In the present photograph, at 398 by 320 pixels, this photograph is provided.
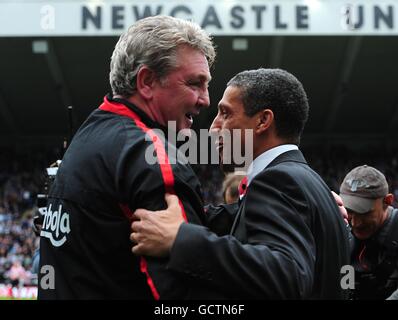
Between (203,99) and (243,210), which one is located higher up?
(203,99)

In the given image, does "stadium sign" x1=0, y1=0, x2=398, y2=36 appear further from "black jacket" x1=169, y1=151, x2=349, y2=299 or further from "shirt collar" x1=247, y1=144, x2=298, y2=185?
"black jacket" x1=169, y1=151, x2=349, y2=299

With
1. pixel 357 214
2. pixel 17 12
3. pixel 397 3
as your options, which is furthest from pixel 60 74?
pixel 357 214

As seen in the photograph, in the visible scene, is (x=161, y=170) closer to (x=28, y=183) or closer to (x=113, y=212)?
(x=113, y=212)

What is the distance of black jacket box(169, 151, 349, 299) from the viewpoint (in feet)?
6.01

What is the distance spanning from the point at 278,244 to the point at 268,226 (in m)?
0.07

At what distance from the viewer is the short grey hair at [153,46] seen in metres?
2.05

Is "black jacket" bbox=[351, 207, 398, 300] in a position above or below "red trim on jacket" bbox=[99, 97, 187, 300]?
below

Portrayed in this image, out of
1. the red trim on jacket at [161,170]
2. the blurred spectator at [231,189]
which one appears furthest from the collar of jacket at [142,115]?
the blurred spectator at [231,189]

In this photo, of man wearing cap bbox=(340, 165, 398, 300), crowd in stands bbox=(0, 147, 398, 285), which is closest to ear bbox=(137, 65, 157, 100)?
man wearing cap bbox=(340, 165, 398, 300)

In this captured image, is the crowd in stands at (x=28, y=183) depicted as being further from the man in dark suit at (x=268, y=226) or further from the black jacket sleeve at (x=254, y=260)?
the black jacket sleeve at (x=254, y=260)

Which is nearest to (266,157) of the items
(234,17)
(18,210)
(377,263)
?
(377,263)

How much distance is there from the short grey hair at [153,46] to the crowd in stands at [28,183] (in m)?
12.1

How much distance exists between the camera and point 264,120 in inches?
91.7

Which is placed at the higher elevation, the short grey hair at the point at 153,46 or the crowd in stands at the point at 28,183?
the short grey hair at the point at 153,46
